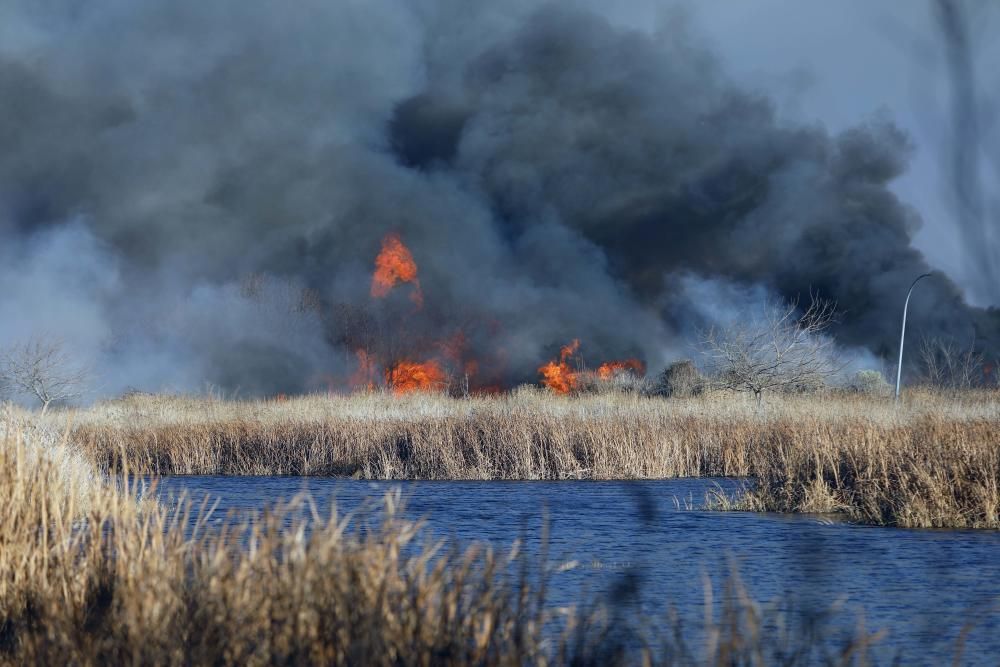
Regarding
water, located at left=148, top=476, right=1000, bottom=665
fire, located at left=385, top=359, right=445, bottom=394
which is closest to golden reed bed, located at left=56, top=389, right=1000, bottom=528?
water, located at left=148, top=476, right=1000, bottom=665

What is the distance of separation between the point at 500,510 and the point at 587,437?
24.6ft

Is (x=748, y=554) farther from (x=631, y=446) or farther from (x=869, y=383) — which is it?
(x=869, y=383)

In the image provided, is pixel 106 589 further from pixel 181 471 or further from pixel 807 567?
pixel 181 471

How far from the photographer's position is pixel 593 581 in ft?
46.8

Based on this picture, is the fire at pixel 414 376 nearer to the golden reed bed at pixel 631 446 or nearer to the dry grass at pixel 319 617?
the golden reed bed at pixel 631 446

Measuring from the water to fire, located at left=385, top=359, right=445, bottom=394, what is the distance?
41.9 metres

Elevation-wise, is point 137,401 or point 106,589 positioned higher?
point 137,401

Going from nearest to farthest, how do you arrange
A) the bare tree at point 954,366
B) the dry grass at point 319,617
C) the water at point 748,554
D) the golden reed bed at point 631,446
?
the dry grass at point 319,617 < the water at point 748,554 < the golden reed bed at point 631,446 < the bare tree at point 954,366

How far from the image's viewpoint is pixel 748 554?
16422 mm

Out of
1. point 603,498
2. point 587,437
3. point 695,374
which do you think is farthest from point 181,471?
point 695,374

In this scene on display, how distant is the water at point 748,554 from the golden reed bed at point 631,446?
0.87 meters

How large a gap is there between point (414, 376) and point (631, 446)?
136 feet

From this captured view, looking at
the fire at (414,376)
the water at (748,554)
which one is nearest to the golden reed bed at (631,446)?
the water at (748,554)

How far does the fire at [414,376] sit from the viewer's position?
67688mm
